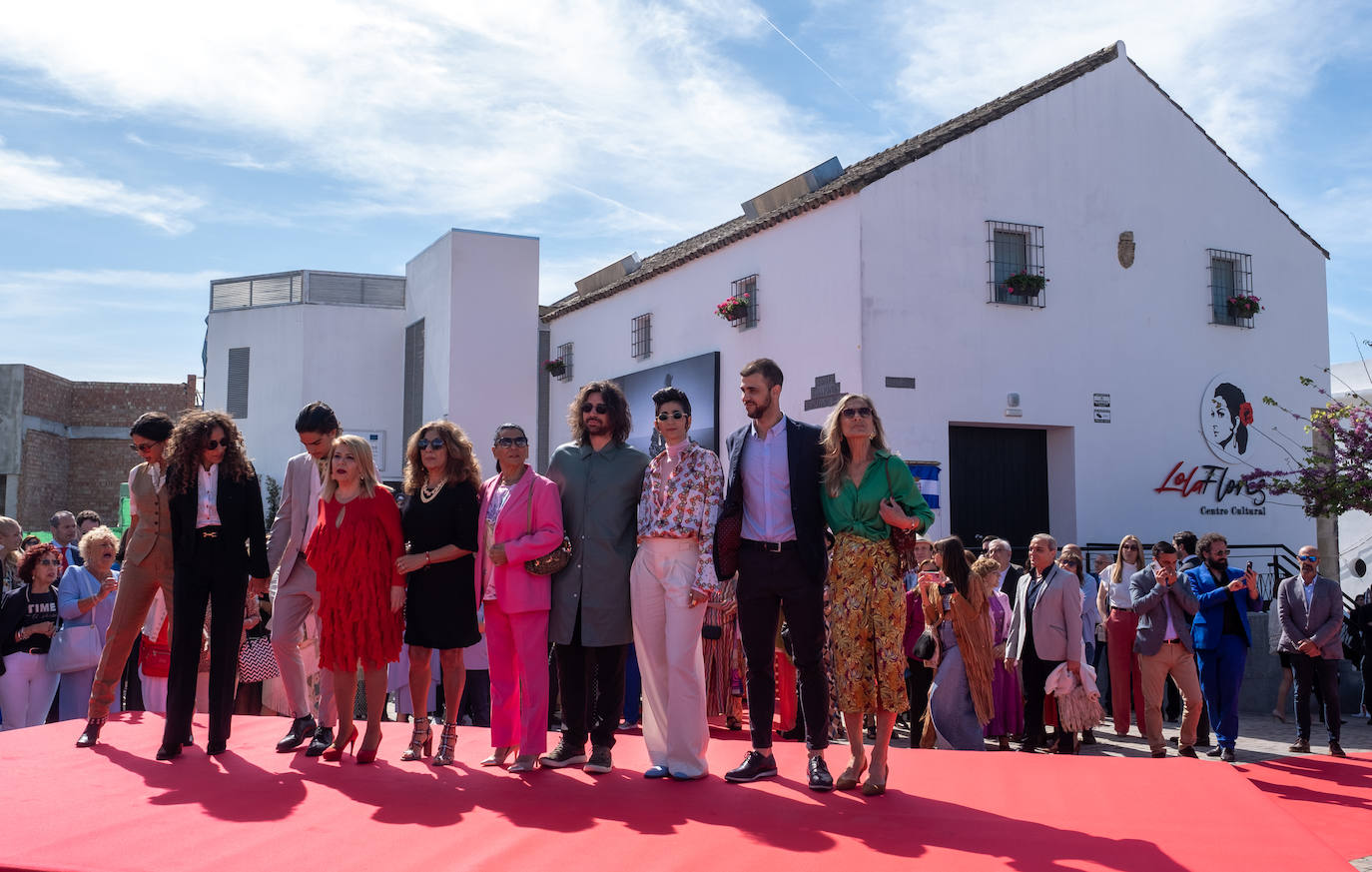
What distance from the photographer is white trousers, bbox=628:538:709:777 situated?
4.97 metres

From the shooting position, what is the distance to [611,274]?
74.6ft

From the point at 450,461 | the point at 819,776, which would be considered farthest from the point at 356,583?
the point at 819,776

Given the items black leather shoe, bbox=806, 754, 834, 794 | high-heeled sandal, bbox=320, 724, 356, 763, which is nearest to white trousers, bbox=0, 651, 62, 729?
high-heeled sandal, bbox=320, 724, 356, 763

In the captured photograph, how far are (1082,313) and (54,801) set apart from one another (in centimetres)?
1391

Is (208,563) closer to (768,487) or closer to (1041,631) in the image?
(768,487)

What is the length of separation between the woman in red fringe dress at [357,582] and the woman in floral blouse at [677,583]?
124 centimetres

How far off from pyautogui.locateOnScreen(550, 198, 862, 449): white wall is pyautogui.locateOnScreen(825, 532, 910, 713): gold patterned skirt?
9.30 m

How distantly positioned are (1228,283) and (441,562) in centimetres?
1512

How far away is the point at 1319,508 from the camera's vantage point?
14.0 m

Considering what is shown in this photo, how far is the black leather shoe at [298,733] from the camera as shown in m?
5.69

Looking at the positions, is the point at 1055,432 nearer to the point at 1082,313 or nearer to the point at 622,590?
the point at 1082,313

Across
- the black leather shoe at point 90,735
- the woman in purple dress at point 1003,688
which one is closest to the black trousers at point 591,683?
the black leather shoe at point 90,735

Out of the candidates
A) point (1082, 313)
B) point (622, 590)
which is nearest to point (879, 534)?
point (622, 590)

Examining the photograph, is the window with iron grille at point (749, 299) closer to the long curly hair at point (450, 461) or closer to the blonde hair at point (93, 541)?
the blonde hair at point (93, 541)
